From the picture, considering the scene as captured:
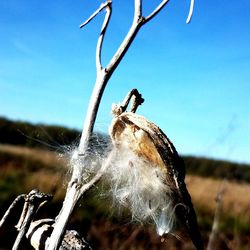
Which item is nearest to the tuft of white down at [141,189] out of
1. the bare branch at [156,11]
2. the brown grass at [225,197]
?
the bare branch at [156,11]

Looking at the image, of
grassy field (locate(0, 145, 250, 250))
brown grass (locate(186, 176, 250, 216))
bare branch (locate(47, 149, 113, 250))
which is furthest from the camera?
brown grass (locate(186, 176, 250, 216))

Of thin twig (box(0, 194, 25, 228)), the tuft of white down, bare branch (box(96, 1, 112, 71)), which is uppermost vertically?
bare branch (box(96, 1, 112, 71))

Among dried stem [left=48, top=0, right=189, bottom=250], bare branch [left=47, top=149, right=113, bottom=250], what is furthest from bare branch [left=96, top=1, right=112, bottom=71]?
bare branch [left=47, top=149, right=113, bottom=250]

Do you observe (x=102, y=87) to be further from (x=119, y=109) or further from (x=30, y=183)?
(x=30, y=183)

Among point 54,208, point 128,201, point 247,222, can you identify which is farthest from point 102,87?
point 247,222

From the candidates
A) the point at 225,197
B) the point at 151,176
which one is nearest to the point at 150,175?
the point at 151,176

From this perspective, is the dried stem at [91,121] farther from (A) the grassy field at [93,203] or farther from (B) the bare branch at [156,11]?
(A) the grassy field at [93,203]

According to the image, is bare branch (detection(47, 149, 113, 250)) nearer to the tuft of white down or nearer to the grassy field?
the tuft of white down

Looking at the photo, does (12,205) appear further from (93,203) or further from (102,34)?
(93,203)

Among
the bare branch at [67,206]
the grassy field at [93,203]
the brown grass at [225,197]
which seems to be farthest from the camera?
the brown grass at [225,197]
